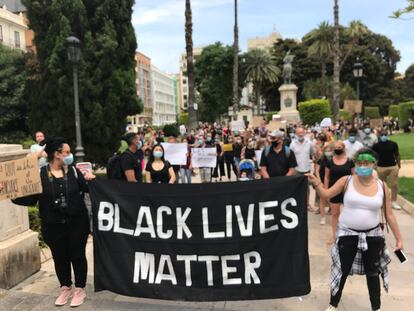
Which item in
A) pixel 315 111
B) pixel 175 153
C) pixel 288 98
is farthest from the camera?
pixel 315 111

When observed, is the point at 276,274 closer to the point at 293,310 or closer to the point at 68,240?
the point at 293,310

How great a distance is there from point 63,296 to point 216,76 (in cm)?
6017

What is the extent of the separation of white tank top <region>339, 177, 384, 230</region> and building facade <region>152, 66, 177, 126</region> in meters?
140

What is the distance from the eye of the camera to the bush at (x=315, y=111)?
4141 cm

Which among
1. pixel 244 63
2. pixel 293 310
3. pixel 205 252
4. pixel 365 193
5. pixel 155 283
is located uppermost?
pixel 244 63

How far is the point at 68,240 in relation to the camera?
4379 millimetres

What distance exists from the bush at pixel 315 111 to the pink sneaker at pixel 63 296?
3871cm

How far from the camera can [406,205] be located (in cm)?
923

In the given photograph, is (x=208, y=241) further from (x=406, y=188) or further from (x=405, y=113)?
(x=405, y=113)

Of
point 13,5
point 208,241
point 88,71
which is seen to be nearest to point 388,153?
point 208,241

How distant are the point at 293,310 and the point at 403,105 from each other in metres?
38.7

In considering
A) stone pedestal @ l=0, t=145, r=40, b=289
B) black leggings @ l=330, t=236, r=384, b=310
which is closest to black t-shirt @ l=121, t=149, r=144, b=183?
stone pedestal @ l=0, t=145, r=40, b=289

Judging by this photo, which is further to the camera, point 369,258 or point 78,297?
point 78,297

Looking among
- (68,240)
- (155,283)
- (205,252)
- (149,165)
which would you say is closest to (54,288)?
(68,240)
